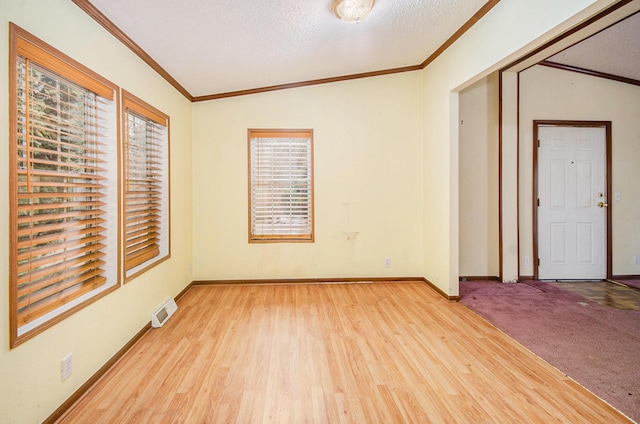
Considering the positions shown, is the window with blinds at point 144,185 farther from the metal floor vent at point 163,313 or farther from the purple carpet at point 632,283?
the purple carpet at point 632,283

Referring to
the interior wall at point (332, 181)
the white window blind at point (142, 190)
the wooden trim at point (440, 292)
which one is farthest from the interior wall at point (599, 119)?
the white window blind at point (142, 190)

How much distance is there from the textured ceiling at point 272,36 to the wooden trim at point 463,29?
0.15ft

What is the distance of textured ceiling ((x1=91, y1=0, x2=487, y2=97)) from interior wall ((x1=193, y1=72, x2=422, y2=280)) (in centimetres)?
36

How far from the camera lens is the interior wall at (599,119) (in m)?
4.05

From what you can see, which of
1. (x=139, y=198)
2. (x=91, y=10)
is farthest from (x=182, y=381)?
(x=91, y=10)

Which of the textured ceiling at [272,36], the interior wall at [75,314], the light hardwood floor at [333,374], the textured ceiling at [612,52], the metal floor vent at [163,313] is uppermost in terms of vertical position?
Result: the textured ceiling at [612,52]

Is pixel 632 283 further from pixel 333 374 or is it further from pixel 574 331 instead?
pixel 333 374

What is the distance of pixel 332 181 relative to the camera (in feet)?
13.1

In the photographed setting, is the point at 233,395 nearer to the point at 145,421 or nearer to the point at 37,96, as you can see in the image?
the point at 145,421

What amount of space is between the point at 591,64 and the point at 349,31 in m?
3.54

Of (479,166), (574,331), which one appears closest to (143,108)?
(479,166)

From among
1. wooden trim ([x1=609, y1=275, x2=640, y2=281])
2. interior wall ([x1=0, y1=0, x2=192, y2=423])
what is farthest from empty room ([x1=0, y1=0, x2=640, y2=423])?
wooden trim ([x1=609, y1=275, x2=640, y2=281])

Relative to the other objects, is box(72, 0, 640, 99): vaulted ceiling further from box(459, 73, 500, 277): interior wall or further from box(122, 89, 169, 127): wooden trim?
box(459, 73, 500, 277): interior wall

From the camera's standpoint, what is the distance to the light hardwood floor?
1660 mm
